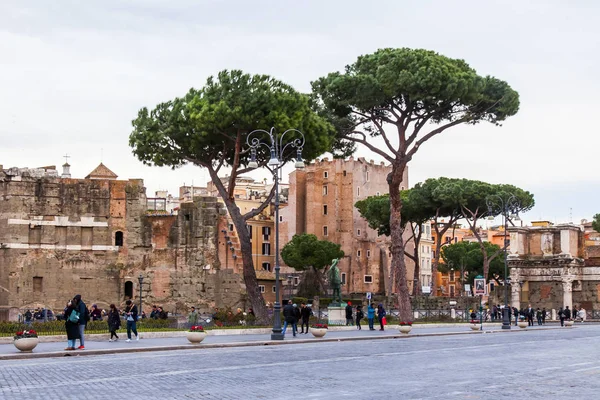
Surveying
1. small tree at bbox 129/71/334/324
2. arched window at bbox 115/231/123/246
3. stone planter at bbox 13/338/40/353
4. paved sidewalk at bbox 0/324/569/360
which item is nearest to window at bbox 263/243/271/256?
arched window at bbox 115/231/123/246

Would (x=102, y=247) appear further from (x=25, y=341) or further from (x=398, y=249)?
(x=25, y=341)

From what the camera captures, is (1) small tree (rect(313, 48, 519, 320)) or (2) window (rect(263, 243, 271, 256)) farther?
(2) window (rect(263, 243, 271, 256))

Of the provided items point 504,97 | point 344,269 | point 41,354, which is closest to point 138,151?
point 504,97

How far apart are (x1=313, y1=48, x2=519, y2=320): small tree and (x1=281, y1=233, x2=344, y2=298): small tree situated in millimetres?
39856

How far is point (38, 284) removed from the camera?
55875 mm

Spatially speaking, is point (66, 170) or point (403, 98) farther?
point (66, 170)

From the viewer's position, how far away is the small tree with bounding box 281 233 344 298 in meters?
82.3

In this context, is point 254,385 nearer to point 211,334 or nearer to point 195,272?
point 211,334

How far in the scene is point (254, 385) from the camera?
44.6 feet

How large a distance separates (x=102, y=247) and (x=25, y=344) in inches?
1470

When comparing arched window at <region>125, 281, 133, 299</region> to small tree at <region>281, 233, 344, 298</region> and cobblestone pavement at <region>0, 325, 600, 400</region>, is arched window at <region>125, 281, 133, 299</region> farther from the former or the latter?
cobblestone pavement at <region>0, 325, 600, 400</region>

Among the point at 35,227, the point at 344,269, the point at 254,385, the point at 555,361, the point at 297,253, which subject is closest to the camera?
the point at 254,385

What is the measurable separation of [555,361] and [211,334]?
48.1 ft

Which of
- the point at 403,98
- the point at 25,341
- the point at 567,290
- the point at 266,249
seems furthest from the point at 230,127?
the point at 266,249
